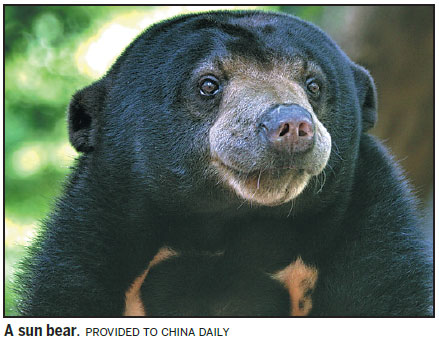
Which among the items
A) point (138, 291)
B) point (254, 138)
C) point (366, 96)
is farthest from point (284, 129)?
point (138, 291)

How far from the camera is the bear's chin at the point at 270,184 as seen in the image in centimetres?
398

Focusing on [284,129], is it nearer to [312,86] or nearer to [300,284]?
[312,86]

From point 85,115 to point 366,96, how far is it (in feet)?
6.25

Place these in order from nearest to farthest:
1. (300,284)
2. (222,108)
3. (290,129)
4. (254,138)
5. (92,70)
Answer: (290,129), (254,138), (222,108), (300,284), (92,70)

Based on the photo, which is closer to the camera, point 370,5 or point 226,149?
point 226,149

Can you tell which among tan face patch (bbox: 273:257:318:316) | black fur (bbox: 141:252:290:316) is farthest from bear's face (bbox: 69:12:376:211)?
tan face patch (bbox: 273:257:318:316)

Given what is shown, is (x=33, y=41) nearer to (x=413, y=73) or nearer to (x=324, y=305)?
(x=413, y=73)

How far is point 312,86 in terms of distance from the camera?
4492mm

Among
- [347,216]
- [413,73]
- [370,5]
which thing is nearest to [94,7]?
[370,5]

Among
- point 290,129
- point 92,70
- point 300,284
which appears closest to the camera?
point 290,129

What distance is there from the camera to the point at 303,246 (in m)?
4.71

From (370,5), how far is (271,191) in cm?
350

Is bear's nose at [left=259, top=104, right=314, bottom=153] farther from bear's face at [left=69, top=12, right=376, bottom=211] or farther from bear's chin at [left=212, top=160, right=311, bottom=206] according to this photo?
bear's chin at [left=212, top=160, right=311, bottom=206]

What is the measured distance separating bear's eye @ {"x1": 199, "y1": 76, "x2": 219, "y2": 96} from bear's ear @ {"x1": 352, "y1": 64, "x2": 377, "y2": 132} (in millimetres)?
1104
